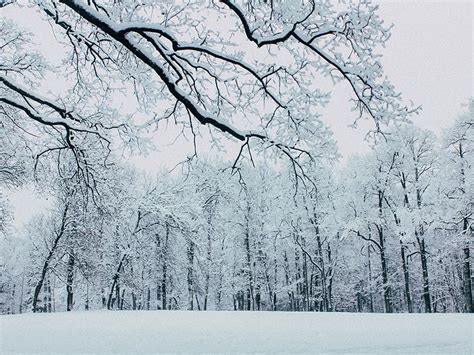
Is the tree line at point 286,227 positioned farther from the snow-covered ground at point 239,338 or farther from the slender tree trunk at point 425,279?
the snow-covered ground at point 239,338

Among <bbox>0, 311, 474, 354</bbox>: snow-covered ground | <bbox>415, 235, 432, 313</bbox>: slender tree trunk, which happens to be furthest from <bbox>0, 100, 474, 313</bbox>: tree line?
<bbox>0, 311, 474, 354</bbox>: snow-covered ground

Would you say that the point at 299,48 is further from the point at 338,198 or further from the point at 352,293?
the point at 352,293

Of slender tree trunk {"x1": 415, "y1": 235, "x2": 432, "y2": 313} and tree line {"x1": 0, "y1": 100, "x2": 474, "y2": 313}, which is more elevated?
tree line {"x1": 0, "y1": 100, "x2": 474, "y2": 313}

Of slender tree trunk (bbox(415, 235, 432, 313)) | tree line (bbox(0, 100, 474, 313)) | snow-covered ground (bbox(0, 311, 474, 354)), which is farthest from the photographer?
slender tree trunk (bbox(415, 235, 432, 313))

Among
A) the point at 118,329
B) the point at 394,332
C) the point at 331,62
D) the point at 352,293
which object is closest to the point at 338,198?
the point at 352,293

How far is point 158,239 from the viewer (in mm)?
28891

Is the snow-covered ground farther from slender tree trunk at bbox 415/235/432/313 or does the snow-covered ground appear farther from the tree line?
slender tree trunk at bbox 415/235/432/313

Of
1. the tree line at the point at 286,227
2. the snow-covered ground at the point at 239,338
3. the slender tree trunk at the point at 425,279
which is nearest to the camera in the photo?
the snow-covered ground at the point at 239,338

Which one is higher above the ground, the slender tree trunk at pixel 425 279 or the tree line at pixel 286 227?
the tree line at pixel 286 227

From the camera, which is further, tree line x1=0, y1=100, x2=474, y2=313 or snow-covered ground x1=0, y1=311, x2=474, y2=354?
tree line x1=0, y1=100, x2=474, y2=313

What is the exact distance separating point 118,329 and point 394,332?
6.00m

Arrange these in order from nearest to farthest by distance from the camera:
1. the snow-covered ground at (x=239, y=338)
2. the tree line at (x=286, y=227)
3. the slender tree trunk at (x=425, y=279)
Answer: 1. the snow-covered ground at (x=239, y=338)
2. the tree line at (x=286, y=227)
3. the slender tree trunk at (x=425, y=279)

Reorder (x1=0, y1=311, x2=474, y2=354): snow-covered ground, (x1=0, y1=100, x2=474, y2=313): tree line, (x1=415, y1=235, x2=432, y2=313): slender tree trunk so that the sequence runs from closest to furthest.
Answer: (x1=0, y1=311, x2=474, y2=354): snow-covered ground < (x1=0, y1=100, x2=474, y2=313): tree line < (x1=415, y1=235, x2=432, y2=313): slender tree trunk

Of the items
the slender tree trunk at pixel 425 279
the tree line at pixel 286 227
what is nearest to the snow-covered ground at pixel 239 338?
the tree line at pixel 286 227
